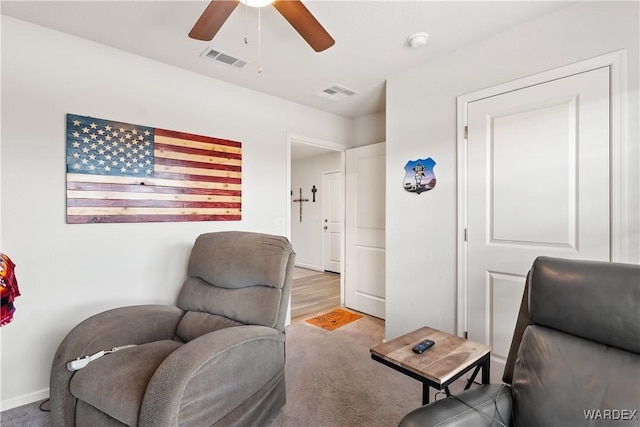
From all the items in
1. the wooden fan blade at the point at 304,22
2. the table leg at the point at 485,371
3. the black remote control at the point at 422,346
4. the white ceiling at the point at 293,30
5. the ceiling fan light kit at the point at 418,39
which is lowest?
the table leg at the point at 485,371

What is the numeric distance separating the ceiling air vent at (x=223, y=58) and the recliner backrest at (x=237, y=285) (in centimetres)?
143

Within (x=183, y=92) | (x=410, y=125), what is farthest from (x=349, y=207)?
(x=183, y=92)

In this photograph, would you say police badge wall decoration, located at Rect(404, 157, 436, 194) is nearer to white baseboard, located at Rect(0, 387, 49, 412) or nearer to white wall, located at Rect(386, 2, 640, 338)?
white wall, located at Rect(386, 2, 640, 338)

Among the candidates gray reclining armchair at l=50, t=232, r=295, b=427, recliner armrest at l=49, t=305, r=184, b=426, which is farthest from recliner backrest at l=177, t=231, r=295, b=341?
recliner armrest at l=49, t=305, r=184, b=426

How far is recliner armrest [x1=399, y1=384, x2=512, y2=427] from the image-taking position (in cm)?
95

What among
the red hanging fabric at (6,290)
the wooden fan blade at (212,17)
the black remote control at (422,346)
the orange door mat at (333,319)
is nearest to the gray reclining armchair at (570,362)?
the black remote control at (422,346)

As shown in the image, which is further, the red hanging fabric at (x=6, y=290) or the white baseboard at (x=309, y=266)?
the white baseboard at (x=309, y=266)

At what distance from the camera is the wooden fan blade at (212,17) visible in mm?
1369

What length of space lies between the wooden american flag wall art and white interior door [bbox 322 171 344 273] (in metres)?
3.17

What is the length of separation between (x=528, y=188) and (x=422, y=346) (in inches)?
51.2

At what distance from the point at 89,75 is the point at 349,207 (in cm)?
276

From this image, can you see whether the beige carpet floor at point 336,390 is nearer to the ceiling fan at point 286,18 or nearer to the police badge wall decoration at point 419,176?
the police badge wall decoration at point 419,176

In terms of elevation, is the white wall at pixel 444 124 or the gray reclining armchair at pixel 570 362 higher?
the white wall at pixel 444 124

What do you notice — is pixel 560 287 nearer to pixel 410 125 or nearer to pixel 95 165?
pixel 410 125
